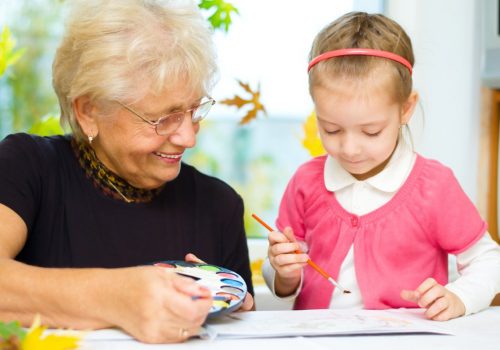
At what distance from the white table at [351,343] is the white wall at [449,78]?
1120mm

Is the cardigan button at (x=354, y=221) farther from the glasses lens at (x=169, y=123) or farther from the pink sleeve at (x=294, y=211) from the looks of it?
the glasses lens at (x=169, y=123)

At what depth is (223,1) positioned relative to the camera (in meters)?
2.12

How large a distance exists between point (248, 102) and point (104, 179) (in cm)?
83

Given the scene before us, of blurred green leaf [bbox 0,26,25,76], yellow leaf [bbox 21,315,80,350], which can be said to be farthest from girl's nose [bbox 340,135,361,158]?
blurred green leaf [bbox 0,26,25,76]

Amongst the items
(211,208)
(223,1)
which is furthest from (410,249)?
(223,1)

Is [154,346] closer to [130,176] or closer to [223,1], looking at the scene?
[130,176]

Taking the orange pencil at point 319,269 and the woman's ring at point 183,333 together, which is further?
the orange pencil at point 319,269

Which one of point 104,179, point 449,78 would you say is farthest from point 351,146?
point 449,78

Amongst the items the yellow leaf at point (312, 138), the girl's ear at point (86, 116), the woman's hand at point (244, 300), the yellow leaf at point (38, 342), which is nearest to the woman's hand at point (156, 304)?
the yellow leaf at point (38, 342)

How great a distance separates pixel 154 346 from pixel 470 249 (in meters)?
0.73

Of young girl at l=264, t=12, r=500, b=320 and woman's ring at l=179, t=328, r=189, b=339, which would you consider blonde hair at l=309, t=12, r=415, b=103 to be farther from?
woman's ring at l=179, t=328, r=189, b=339

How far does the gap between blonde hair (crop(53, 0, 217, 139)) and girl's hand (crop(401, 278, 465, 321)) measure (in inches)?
21.9

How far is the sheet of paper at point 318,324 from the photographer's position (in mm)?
1044

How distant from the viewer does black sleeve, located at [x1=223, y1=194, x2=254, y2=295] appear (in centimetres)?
157
